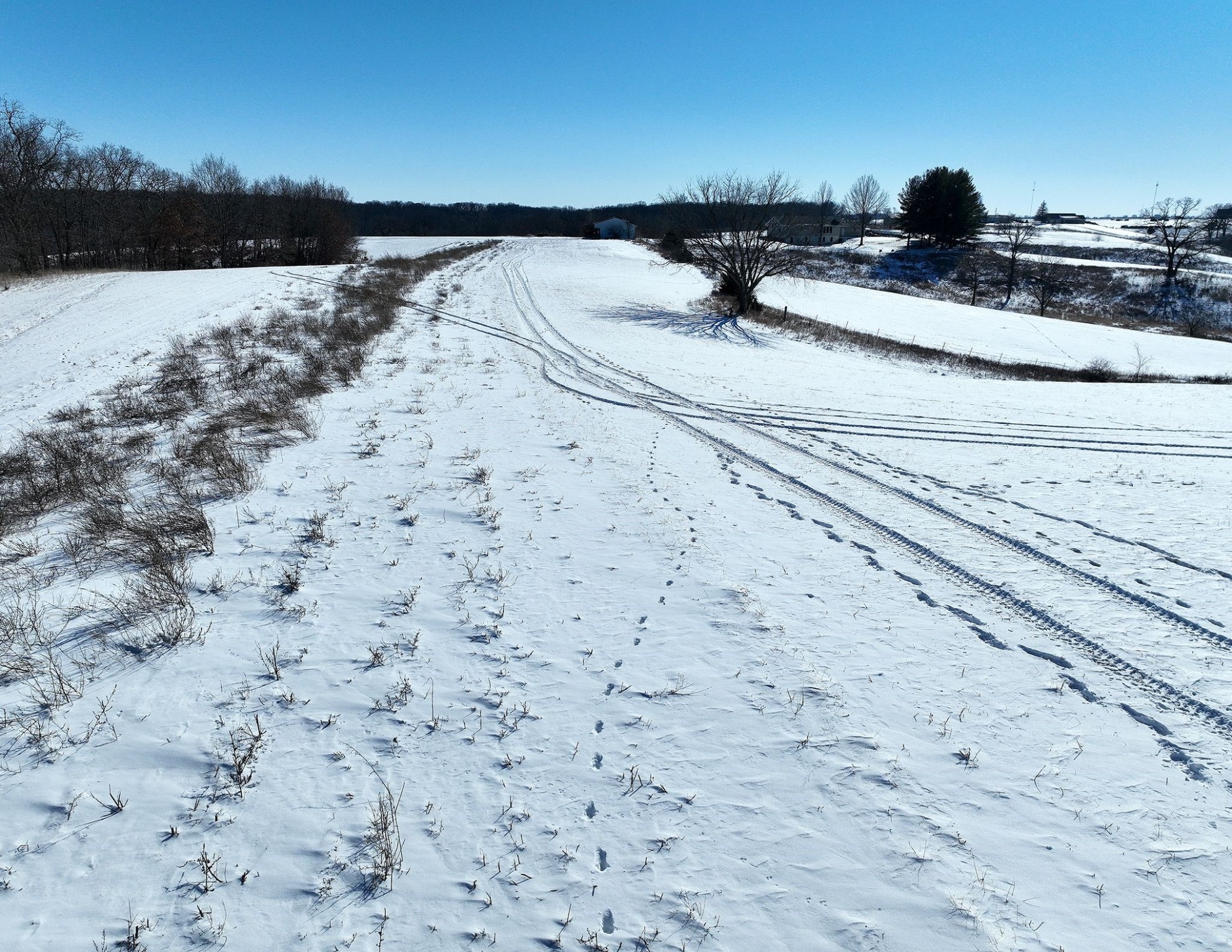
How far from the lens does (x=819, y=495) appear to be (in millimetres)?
8516

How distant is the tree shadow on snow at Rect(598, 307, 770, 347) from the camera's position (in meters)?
28.1

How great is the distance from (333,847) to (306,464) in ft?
22.1

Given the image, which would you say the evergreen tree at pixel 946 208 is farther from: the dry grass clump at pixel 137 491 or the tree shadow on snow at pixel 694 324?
the dry grass clump at pixel 137 491

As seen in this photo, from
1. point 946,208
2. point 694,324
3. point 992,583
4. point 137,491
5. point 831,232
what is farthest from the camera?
point 831,232

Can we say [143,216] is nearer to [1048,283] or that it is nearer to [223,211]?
[223,211]

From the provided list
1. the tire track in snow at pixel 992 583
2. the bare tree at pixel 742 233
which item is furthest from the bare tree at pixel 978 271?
the tire track in snow at pixel 992 583

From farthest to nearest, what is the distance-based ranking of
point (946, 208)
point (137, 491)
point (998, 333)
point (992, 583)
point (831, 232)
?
point (831, 232) < point (946, 208) < point (998, 333) < point (137, 491) < point (992, 583)

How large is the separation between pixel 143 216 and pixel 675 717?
72794 millimetres

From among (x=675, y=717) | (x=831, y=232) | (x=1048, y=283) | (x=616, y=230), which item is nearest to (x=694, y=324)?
(x=675, y=717)

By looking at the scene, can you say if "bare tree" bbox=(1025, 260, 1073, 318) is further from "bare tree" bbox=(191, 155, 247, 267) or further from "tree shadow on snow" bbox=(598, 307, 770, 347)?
"bare tree" bbox=(191, 155, 247, 267)

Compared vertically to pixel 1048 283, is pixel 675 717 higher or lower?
lower

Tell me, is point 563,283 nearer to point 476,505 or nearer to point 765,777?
point 476,505

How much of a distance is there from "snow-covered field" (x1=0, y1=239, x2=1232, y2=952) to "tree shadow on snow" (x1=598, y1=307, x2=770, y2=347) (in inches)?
744

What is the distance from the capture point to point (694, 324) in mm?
30641
